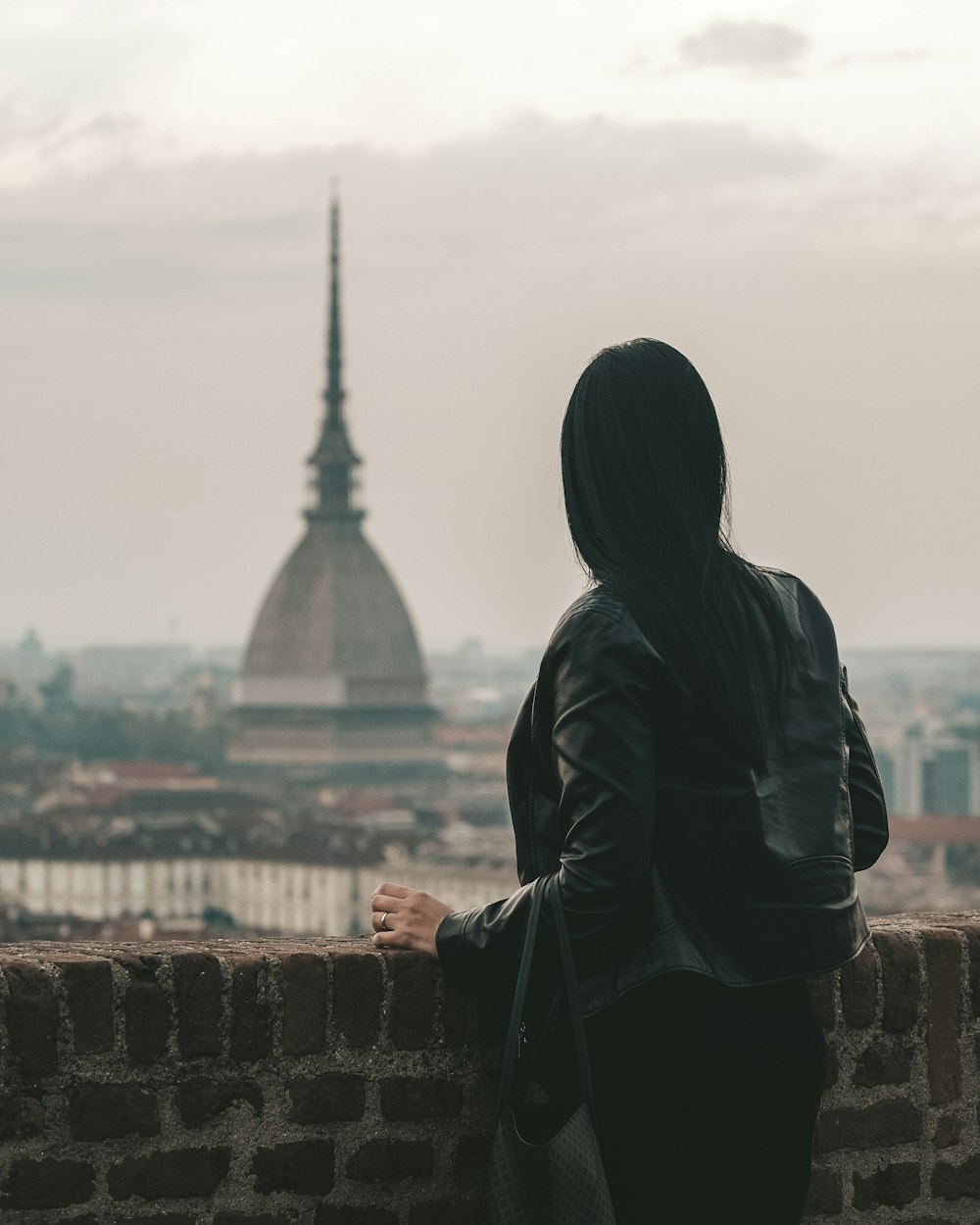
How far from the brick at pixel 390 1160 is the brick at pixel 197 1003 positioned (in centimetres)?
23

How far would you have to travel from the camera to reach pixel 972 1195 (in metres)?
3.47

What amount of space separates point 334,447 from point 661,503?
89.2 m

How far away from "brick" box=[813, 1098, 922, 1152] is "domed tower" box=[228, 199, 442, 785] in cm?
8636

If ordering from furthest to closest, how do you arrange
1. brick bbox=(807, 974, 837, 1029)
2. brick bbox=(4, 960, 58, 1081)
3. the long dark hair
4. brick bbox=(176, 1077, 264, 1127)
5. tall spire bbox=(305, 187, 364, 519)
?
tall spire bbox=(305, 187, 364, 519), brick bbox=(807, 974, 837, 1029), brick bbox=(176, 1077, 264, 1127), brick bbox=(4, 960, 58, 1081), the long dark hair

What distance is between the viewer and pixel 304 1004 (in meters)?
3.00

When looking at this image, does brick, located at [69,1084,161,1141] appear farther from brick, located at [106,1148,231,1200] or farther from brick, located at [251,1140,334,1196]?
brick, located at [251,1140,334,1196]

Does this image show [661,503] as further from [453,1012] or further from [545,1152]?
[453,1012]

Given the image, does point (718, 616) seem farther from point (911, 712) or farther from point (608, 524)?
point (911, 712)

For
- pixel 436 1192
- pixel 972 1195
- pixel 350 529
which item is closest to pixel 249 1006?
pixel 436 1192

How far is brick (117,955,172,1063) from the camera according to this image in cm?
291

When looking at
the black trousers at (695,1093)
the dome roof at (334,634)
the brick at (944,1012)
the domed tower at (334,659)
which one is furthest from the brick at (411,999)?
the dome roof at (334,634)

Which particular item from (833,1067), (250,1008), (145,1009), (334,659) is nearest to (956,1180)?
(833,1067)

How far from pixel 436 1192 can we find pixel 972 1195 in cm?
79

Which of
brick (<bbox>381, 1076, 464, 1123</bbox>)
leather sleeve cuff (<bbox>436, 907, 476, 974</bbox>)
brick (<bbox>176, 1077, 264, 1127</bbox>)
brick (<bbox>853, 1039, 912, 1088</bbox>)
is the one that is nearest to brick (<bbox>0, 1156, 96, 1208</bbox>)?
brick (<bbox>176, 1077, 264, 1127</bbox>)
